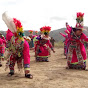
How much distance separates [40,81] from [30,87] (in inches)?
21.8

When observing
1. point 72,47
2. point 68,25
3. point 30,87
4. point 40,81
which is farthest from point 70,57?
point 30,87

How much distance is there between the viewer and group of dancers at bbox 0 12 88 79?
437 cm

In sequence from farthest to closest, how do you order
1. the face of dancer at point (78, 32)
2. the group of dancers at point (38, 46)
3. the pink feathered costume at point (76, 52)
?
the pink feathered costume at point (76, 52) → the face of dancer at point (78, 32) → the group of dancers at point (38, 46)

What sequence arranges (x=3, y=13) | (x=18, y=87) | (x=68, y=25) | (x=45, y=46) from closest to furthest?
(x=18, y=87)
(x=3, y=13)
(x=68, y=25)
(x=45, y=46)

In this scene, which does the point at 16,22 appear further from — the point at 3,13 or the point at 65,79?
the point at 65,79

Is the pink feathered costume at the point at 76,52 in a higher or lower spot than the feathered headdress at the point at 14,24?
lower

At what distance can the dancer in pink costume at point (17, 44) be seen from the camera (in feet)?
14.1

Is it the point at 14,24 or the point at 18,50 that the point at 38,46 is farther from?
the point at 14,24

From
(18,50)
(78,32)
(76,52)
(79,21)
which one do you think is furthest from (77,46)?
(18,50)

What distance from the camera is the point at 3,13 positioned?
13.8ft

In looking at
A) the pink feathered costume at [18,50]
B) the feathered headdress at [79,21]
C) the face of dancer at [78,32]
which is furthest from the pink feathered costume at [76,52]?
the pink feathered costume at [18,50]

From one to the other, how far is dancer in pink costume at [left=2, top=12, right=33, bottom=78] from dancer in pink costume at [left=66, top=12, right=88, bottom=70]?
6.27ft

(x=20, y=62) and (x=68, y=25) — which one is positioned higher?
(x=68, y=25)

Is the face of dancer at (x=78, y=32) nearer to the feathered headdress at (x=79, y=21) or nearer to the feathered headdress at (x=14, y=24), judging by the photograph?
the feathered headdress at (x=79, y=21)
